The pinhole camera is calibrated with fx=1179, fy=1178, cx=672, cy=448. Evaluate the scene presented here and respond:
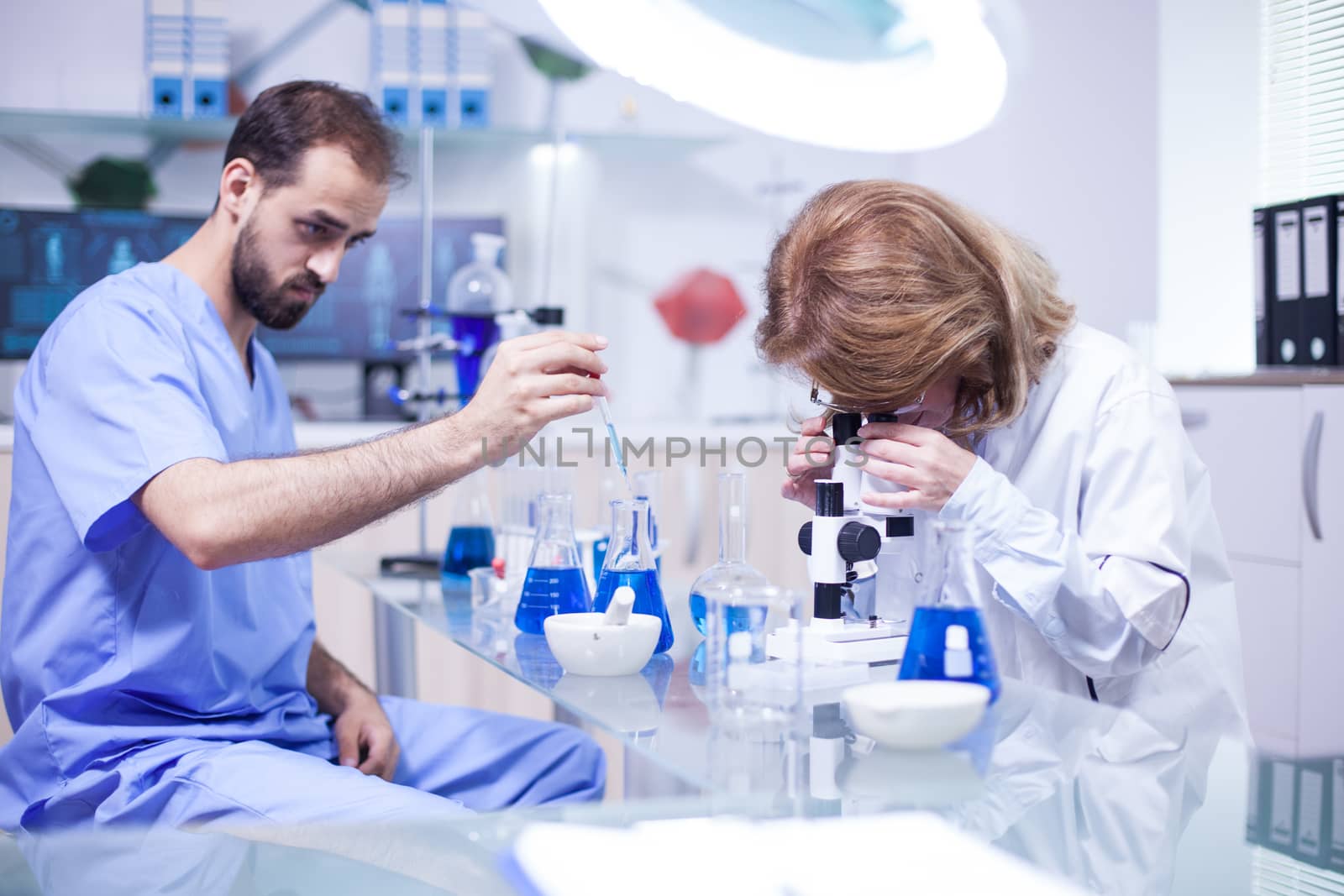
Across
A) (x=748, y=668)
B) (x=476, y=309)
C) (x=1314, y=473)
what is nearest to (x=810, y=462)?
(x=748, y=668)

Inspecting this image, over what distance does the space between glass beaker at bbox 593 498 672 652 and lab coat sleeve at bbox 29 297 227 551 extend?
49cm

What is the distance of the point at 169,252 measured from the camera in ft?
11.3

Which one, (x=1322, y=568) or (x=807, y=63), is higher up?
(x=807, y=63)

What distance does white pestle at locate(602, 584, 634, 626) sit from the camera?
1.19 m

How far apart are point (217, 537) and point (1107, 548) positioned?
1.02m

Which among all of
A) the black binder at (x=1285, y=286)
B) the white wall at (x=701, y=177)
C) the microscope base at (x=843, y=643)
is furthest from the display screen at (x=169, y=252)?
the microscope base at (x=843, y=643)

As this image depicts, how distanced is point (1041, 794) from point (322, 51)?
344 cm

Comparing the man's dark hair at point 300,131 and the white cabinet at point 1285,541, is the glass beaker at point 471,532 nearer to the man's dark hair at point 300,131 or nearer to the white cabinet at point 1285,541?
the man's dark hair at point 300,131

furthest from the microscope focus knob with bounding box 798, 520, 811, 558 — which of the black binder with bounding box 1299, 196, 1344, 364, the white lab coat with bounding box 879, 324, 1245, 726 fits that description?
the black binder with bounding box 1299, 196, 1344, 364

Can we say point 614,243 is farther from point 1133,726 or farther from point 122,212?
point 1133,726

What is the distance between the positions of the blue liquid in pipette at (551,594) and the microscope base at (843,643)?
0.29 meters

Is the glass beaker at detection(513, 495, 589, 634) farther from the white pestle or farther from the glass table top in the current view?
the glass table top

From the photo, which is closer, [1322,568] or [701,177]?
[1322,568]

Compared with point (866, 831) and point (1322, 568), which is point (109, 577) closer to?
point (866, 831)
